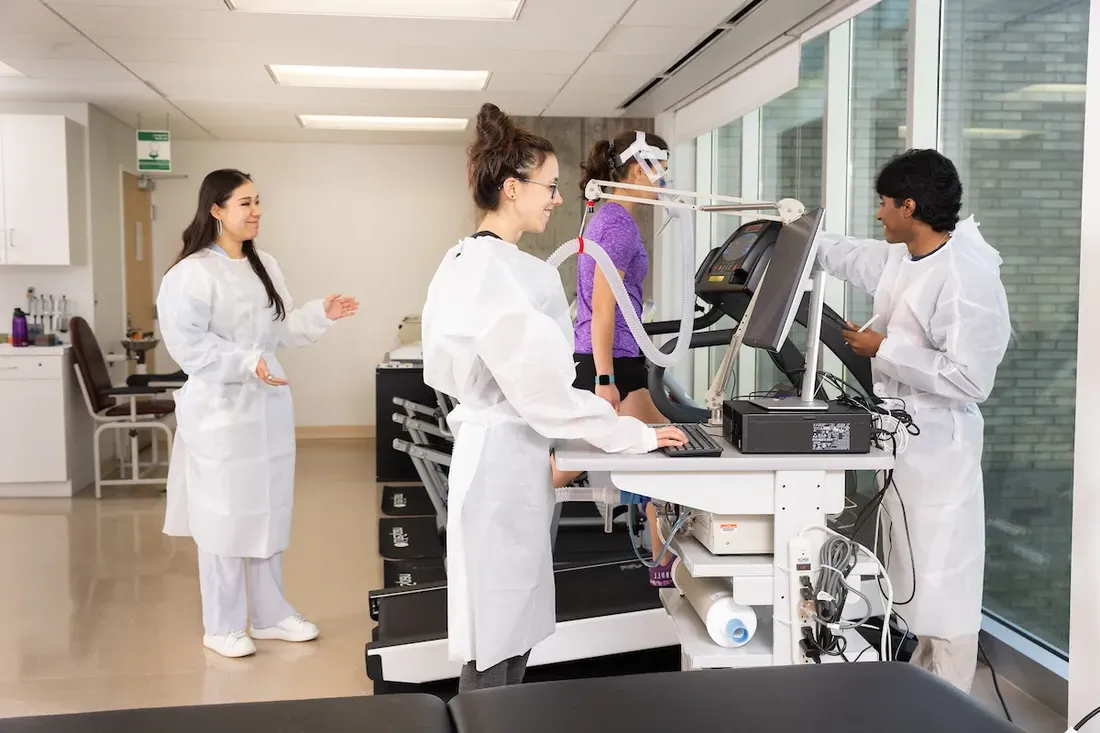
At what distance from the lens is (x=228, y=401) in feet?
10.6

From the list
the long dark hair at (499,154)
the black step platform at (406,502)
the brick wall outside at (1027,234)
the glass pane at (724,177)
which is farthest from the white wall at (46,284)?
the brick wall outside at (1027,234)

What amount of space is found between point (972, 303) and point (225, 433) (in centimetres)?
234

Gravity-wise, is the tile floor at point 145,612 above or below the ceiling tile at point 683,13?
below

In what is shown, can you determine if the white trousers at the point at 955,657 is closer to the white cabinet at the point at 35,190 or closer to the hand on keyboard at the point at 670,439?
the hand on keyboard at the point at 670,439

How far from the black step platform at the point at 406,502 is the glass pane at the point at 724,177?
1865 millimetres

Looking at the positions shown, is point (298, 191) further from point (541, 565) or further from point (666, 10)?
point (541, 565)

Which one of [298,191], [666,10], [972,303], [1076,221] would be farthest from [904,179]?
[298,191]

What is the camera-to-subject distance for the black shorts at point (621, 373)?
318cm

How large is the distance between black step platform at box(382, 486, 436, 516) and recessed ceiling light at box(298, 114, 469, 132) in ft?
8.52

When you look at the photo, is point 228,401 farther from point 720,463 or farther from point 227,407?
point 720,463

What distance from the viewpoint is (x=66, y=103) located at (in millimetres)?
5996

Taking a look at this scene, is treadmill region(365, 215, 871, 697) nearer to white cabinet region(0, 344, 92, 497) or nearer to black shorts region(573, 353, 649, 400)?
black shorts region(573, 353, 649, 400)

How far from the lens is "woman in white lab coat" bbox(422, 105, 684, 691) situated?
81.4 inches

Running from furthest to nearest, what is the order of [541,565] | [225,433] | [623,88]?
1. [623,88]
2. [225,433]
3. [541,565]
